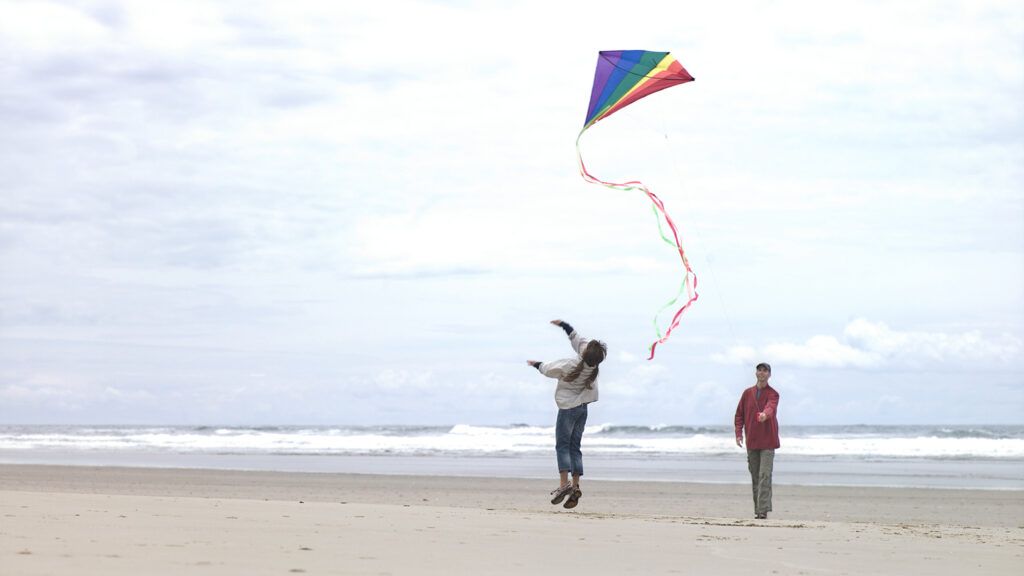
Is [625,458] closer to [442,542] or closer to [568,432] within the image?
[568,432]

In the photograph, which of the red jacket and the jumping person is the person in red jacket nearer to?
the red jacket

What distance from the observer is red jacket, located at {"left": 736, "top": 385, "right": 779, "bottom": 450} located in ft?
29.7

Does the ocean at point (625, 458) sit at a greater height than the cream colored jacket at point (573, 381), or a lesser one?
lesser

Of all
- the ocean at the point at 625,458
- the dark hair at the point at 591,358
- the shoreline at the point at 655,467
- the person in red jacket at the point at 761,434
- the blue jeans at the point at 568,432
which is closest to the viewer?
the dark hair at the point at 591,358

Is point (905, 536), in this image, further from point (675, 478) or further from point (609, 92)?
point (675, 478)

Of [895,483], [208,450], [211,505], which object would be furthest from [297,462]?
[211,505]

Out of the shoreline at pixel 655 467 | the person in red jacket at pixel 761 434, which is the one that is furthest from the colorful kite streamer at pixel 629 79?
the shoreline at pixel 655 467

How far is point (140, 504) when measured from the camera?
26.2 ft

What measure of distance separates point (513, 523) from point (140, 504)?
2.98 meters

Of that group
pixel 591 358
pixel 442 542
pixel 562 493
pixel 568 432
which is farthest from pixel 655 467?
pixel 442 542

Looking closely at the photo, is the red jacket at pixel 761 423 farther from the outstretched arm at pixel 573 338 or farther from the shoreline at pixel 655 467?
the shoreline at pixel 655 467

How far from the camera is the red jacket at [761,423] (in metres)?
9.04

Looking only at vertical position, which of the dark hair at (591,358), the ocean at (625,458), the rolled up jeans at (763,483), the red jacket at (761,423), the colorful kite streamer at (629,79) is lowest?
the ocean at (625,458)

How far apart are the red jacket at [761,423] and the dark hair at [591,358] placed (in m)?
1.72
